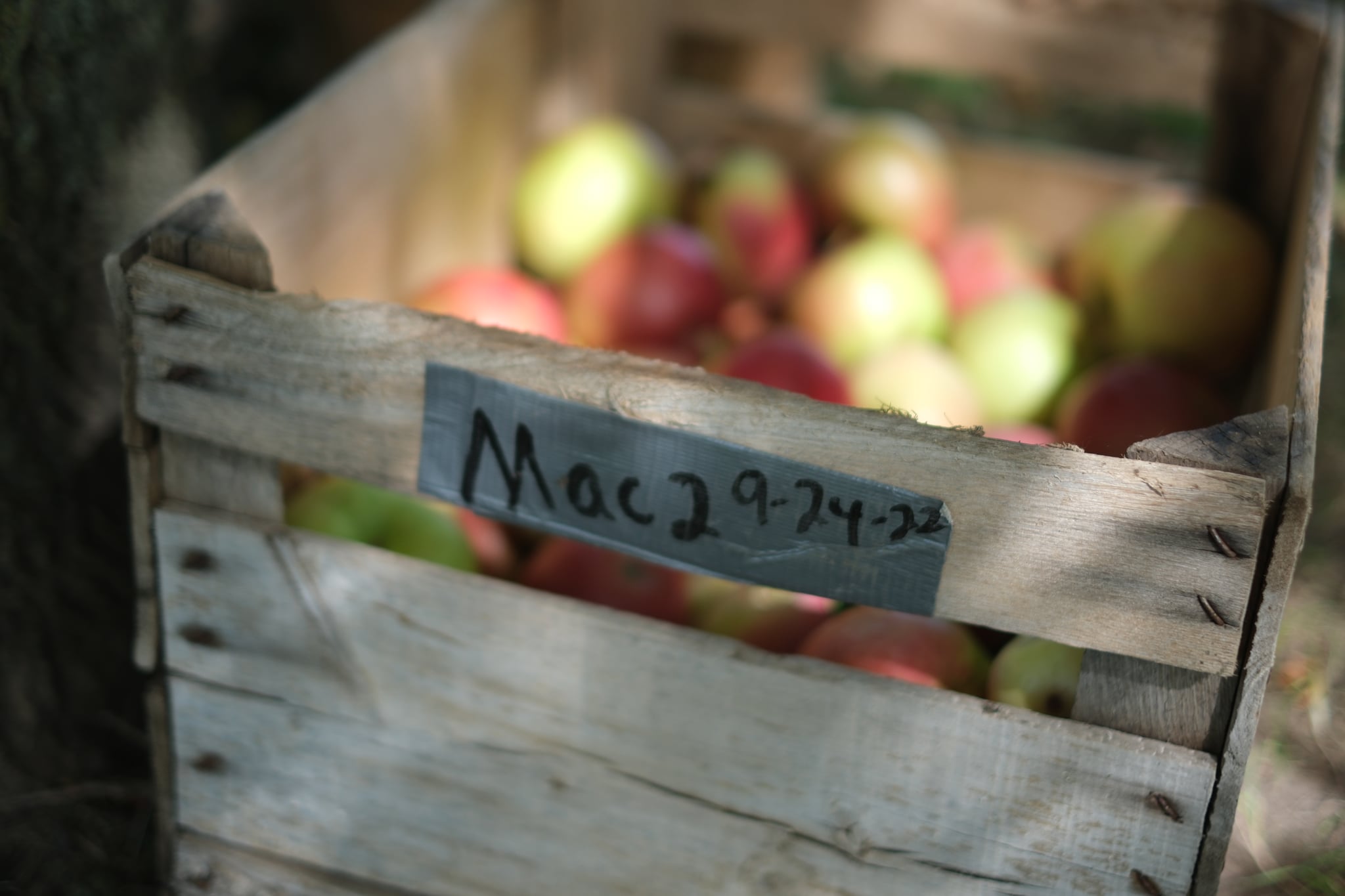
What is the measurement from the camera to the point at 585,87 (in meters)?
1.62

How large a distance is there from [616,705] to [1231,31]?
3.99 ft

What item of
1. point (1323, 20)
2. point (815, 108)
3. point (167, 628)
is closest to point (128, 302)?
point (167, 628)

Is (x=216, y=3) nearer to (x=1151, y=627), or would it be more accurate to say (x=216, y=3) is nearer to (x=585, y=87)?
(x=585, y=87)

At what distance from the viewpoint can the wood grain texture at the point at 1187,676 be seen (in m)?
0.66

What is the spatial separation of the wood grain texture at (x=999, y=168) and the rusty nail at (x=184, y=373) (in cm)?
99

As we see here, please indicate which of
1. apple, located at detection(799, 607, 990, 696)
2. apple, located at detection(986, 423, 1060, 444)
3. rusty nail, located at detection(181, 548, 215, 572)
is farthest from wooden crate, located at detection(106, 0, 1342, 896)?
apple, located at detection(986, 423, 1060, 444)

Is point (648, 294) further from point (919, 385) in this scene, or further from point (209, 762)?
point (209, 762)

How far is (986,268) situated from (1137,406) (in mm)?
392

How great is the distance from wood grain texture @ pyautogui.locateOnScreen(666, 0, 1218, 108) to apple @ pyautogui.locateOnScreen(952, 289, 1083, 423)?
1.30 feet

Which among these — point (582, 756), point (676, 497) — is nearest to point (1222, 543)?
point (676, 497)

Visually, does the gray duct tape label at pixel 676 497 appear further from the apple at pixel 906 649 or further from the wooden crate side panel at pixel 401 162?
the wooden crate side panel at pixel 401 162

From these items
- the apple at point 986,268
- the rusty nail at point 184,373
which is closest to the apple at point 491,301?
the rusty nail at point 184,373

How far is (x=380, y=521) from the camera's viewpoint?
1.04 metres

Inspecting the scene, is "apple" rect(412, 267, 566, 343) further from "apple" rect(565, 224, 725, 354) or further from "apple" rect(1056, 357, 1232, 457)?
"apple" rect(1056, 357, 1232, 457)
